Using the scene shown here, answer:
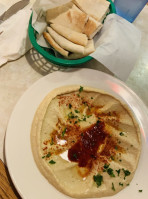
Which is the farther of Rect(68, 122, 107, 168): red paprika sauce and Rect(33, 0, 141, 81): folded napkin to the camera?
Rect(33, 0, 141, 81): folded napkin

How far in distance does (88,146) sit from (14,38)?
0.82m

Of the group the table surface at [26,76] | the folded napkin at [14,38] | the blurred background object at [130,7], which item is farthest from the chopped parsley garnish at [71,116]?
the blurred background object at [130,7]

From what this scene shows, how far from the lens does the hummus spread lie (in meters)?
0.96

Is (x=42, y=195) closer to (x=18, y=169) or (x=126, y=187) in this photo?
(x=18, y=169)

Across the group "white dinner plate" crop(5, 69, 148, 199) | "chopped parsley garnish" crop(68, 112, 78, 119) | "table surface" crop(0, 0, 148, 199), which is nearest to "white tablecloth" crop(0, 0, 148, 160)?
"table surface" crop(0, 0, 148, 199)

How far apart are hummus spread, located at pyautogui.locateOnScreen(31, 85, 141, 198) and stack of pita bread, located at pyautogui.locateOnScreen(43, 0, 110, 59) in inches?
8.8

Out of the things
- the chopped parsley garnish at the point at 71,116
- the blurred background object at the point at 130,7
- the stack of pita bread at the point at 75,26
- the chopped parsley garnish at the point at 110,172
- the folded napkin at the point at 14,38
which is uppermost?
the blurred background object at the point at 130,7

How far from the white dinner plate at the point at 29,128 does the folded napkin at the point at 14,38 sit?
0.30 m

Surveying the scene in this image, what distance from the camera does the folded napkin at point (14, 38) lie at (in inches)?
47.9

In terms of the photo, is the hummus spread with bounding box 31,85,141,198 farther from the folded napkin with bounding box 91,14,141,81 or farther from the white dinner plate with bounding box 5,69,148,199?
the folded napkin with bounding box 91,14,141,81

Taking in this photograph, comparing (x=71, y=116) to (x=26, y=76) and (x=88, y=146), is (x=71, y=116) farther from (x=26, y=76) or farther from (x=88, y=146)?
(x=26, y=76)

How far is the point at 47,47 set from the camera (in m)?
1.17

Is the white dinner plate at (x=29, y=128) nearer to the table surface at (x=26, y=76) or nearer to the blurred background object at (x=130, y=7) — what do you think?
the table surface at (x=26, y=76)

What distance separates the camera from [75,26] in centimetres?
Result: 118
